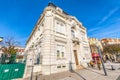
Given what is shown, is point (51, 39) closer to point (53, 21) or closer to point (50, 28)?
point (50, 28)

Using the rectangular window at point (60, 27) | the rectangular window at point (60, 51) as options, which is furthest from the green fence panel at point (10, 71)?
the rectangular window at point (60, 27)

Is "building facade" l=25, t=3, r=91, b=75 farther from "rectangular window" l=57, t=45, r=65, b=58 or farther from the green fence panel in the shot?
the green fence panel

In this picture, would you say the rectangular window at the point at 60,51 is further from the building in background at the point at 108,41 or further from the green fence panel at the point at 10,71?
the building in background at the point at 108,41

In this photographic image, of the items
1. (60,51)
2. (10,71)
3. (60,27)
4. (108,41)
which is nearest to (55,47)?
(60,51)

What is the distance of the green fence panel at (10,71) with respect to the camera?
810 centimetres

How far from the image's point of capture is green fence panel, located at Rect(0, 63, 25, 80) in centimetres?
810

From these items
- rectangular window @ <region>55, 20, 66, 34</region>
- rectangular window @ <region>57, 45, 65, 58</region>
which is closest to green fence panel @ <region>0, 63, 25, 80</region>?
rectangular window @ <region>57, 45, 65, 58</region>

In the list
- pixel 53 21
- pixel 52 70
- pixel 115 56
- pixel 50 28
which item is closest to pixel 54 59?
pixel 52 70

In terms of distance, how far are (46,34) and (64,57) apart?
15.0 ft

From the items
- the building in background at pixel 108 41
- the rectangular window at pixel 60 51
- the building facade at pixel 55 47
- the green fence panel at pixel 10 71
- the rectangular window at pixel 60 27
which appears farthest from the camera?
the building in background at pixel 108 41

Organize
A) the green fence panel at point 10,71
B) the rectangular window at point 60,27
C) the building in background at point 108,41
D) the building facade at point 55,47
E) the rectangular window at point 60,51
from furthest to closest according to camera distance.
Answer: the building in background at point 108,41 → the rectangular window at point 60,27 → the rectangular window at point 60,51 → the building facade at point 55,47 → the green fence panel at point 10,71

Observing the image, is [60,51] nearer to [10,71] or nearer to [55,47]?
[55,47]

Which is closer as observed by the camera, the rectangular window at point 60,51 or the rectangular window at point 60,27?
the rectangular window at point 60,51

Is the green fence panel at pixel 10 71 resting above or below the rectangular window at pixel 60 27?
below
